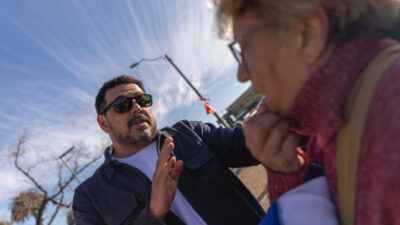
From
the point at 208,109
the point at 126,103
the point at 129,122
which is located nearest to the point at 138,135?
the point at 129,122

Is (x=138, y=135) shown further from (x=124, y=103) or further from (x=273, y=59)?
(x=273, y=59)

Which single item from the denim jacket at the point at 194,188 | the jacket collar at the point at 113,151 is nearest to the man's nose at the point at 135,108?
the jacket collar at the point at 113,151

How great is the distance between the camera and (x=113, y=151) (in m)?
3.02

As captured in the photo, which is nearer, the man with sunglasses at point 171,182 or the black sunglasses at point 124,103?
the man with sunglasses at point 171,182

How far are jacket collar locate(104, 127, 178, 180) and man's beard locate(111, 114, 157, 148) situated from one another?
Answer: 9 centimetres

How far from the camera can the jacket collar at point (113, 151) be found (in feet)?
8.38

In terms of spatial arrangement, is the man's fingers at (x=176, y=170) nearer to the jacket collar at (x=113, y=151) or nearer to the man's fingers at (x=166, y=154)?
the man's fingers at (x=166, y=154)

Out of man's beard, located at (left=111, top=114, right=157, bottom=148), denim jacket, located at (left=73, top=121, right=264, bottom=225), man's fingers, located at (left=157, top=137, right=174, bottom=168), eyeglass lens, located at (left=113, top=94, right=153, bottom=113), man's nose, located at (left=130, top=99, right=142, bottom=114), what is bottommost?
denim jacket, located at (left=73, top=121, right=264, bottom=225)

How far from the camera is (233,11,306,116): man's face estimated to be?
0.89 metres

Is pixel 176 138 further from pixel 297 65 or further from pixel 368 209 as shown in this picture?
pixel 368 209

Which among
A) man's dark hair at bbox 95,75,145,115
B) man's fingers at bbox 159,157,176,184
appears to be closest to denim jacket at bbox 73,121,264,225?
man's fingers at bbox 159,157,176,184

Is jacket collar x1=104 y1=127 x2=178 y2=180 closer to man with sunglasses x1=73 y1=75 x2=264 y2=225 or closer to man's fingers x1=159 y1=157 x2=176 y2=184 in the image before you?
man with sunglasses x1=73 y1=75 x2=264 y2=225

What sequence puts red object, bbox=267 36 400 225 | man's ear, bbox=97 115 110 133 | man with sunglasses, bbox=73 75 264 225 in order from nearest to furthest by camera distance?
1. red object, bbox=267 36 400 225
2. man with sunglasses, bbox=73 75 264 225
3. man's ear, bbox=97 115 110 133

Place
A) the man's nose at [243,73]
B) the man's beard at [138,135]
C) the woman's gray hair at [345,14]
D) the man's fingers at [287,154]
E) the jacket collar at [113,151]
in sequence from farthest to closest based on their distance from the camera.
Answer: the man's beard at [138,135], the jacket collar at [113,151], the man's nose at [243,73], the man's fingers at [287,154], the woman's gray hair at [345,14]
